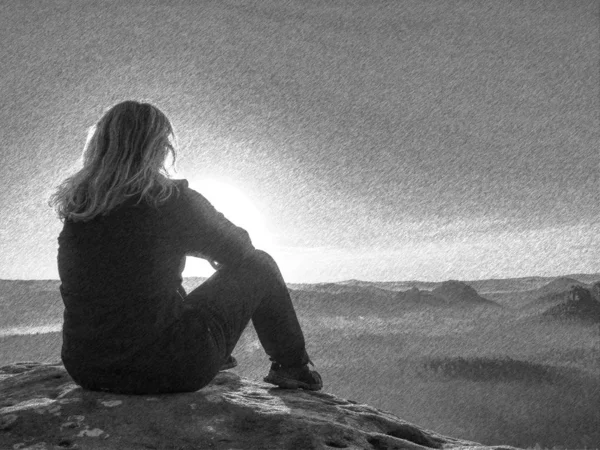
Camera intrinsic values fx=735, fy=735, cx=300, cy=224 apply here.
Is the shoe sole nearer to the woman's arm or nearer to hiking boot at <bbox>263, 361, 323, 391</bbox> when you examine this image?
hiking boot at <bbox>263, 361, 323, 391</bbox>

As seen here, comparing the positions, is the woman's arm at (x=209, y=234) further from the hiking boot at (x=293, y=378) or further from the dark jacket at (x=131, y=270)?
the hiking boot at (x=293, y=378)

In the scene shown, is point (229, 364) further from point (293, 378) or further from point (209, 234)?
point (209, 234)

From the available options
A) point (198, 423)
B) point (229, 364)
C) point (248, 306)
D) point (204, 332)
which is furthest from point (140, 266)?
point (229, 364)

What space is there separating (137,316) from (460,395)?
21410 mm

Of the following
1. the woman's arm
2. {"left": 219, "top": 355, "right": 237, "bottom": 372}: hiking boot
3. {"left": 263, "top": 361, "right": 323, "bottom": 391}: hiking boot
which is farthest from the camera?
{"left": 219, "top": 355, "right": 237, "bottom": 372}: hiking boot

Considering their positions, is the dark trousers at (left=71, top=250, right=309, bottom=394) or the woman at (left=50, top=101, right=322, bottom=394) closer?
the woman at (left=50, top=101, right=322, bottom=394)

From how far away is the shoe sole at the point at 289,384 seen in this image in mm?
5113

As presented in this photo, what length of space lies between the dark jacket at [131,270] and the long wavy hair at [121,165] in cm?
8

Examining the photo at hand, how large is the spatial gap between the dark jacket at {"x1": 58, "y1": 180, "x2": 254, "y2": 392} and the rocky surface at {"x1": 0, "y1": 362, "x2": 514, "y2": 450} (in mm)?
305

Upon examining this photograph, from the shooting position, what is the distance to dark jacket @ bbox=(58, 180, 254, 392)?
419 centimetres

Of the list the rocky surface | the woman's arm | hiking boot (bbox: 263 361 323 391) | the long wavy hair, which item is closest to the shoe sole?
hiking boot (bbox: 263 361 323 391)

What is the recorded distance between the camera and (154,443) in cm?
413

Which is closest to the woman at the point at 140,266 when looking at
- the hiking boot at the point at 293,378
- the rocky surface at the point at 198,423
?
the rocky surface at the point at 198,423

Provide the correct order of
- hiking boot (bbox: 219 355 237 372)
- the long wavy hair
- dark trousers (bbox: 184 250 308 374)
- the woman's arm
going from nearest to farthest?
the long wavy hair < the woman's arm < dark trousers (bbox: 184 250 308 374) < hiking boot (bbox: 219 355 237 372)
